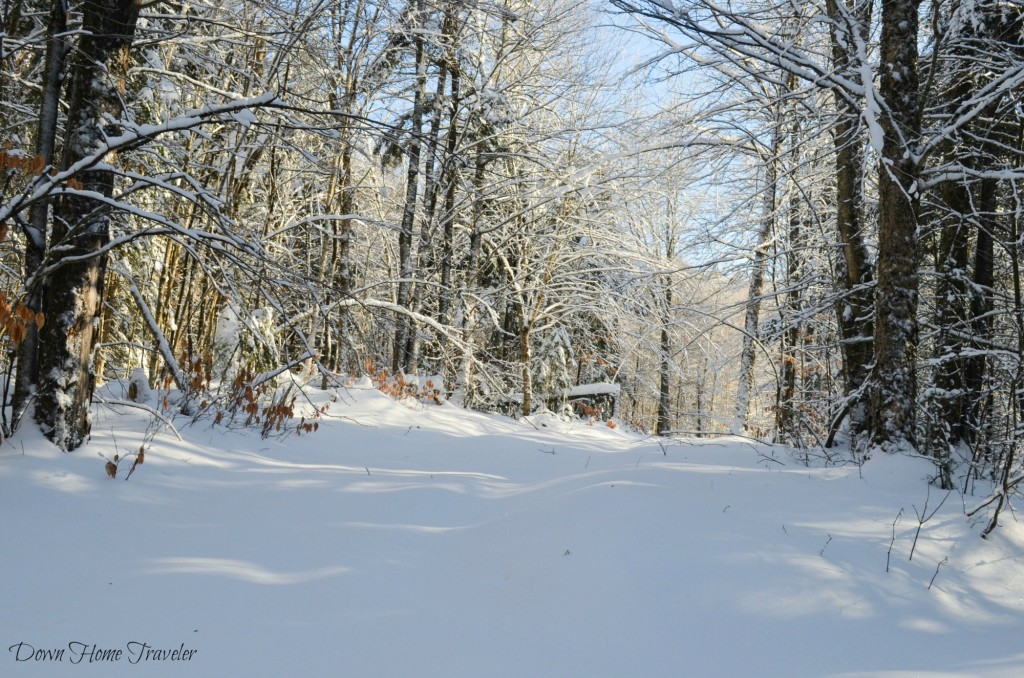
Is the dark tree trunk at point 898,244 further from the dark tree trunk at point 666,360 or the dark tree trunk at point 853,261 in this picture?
the dark tree trunk at point 666,360

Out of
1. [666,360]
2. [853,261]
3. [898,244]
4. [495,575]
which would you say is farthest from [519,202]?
[495,575]

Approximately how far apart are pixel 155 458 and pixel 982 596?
4569 millimetres

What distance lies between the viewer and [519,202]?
14234mm

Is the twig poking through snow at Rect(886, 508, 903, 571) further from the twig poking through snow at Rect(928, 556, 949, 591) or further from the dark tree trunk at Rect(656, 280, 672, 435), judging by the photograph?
the dark tree trunk at Rect(656, 280, 672, 435)

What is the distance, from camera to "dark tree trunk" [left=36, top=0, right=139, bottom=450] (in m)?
3.71

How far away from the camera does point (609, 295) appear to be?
14.5m

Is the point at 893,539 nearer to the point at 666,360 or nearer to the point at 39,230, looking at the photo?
the point at 39,230

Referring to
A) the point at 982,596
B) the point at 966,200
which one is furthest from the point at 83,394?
the point at 966,200

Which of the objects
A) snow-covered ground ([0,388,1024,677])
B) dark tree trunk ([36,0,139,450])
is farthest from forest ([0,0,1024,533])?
snow-covered ground ([0,388,1024,677])

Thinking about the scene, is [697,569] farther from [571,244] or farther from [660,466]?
[571,244]

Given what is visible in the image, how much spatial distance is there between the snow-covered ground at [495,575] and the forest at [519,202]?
0.64 meters

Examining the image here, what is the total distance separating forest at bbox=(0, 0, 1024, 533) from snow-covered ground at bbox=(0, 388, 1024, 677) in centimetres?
64

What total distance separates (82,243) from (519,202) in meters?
11.1

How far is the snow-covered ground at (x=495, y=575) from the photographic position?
222cm
